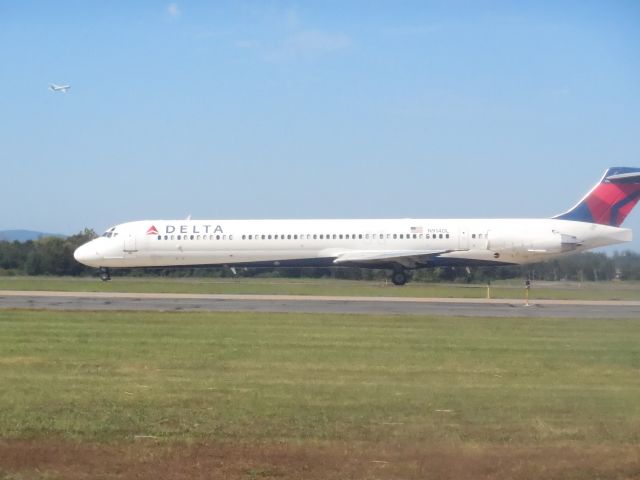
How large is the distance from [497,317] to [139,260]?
83.3 ft

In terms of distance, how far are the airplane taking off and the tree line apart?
887 cm

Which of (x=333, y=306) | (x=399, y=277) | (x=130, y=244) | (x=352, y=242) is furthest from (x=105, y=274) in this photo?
(x=333, y=306)

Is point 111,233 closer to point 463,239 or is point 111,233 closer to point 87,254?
point 87,254

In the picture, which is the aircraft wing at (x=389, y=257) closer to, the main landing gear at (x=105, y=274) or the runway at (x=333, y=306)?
the main landing gear at (x=105, y=274)

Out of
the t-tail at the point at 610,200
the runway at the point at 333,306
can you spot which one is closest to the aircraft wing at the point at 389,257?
the t-tail at the point at 610,200

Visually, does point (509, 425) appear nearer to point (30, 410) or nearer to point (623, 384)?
point (623, 384)

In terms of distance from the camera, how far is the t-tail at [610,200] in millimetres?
44750

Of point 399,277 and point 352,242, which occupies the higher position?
point 352,242

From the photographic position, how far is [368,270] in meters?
58.0

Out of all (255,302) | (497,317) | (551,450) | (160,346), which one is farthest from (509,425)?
(255,302)

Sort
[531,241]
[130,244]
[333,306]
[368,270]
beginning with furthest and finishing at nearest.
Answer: [368,270] < [130,244] < [531,241] < [333,306]

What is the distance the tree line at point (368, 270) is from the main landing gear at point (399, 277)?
31.0 ft

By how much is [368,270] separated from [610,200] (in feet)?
57.6

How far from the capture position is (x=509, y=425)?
396 inches
